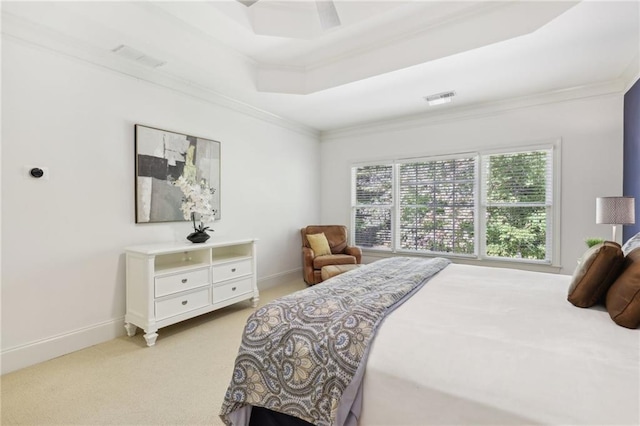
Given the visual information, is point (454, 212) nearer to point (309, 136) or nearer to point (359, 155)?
point (359, 155)

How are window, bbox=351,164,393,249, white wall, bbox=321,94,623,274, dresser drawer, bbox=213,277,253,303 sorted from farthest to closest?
window, bbox=351,164,393,249
white wall, bbox=321,94,623,274
dresser drawer, bbox=213,277,253,303

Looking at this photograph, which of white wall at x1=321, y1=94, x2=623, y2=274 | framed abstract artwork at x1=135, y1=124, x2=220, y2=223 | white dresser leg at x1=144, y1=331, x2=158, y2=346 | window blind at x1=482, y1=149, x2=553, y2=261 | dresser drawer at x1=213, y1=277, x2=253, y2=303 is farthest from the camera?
window blind at x1=482, y1=149, x2=553, y2=261

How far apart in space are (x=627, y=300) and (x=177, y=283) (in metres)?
3.10

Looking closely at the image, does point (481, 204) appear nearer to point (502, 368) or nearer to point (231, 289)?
point (231, 289)

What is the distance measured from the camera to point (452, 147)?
14.5 feet

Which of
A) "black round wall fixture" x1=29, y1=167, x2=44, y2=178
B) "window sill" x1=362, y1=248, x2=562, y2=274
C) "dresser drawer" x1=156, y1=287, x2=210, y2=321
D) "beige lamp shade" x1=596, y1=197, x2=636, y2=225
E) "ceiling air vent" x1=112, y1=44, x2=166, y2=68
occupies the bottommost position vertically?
"dresser drawer" x1=156, y1=287, x2=210, y2=321

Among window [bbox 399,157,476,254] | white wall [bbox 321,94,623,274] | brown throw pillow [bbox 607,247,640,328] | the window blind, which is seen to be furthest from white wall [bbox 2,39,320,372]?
the window blind

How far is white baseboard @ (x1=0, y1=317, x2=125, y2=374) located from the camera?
7.31 ft

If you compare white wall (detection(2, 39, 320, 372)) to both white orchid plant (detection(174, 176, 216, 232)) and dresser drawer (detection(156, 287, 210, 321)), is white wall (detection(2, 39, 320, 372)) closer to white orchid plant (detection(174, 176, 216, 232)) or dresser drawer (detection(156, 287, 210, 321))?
white orchid plant (detection(174, 176, 216, 232))

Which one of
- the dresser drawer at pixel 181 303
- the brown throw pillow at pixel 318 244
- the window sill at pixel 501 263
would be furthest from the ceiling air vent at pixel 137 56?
the window sill at pixel 501 263

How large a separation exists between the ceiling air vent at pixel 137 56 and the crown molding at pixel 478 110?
318 centimetres

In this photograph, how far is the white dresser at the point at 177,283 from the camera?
265 centimetres

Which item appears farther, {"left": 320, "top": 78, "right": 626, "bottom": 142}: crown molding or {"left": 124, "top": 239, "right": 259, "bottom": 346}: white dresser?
{"left": 320, "top": 78, "right": 626, "bottom": 142}: crown molding

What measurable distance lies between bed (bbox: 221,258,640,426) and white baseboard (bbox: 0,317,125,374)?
2.03 meters
